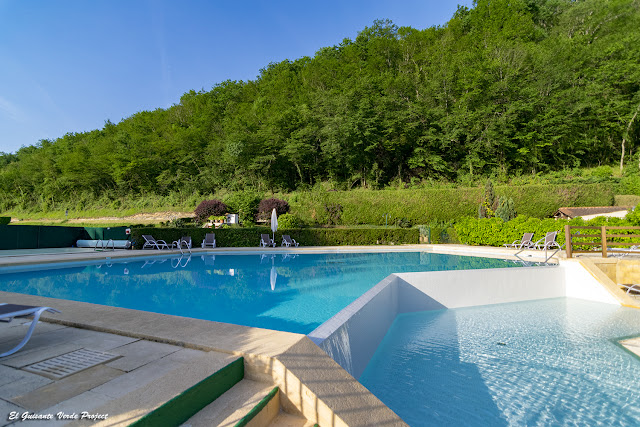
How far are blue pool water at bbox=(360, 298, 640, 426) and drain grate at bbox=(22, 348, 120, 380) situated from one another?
8.20ft

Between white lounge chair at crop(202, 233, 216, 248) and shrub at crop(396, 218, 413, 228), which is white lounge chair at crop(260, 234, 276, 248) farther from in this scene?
shrub at crop(396, 218, 413, 228)

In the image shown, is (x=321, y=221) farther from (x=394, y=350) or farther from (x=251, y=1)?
(x=394, y=350)

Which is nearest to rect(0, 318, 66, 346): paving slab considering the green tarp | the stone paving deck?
the stone paving deck

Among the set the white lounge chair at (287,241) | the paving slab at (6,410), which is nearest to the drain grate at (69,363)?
the paving slab at (6,410)

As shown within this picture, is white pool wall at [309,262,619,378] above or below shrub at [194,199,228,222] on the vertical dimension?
below

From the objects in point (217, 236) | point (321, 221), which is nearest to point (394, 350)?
point (217, 236)

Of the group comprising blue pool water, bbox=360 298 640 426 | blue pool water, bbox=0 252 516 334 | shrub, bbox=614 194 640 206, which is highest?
shrub, bbox=614 194 640 206

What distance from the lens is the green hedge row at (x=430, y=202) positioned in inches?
749

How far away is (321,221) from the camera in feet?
73.2

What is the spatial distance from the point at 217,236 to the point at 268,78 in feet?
90.7

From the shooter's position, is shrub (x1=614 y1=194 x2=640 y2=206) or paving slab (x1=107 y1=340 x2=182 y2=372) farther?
shrub (x1=614 y1=194 x2=640 y2=206)

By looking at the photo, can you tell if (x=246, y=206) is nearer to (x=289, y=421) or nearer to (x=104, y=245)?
(x=104, y=245)

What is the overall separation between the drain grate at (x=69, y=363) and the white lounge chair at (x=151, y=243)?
1260 centimetres

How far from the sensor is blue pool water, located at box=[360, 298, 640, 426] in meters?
2.88
